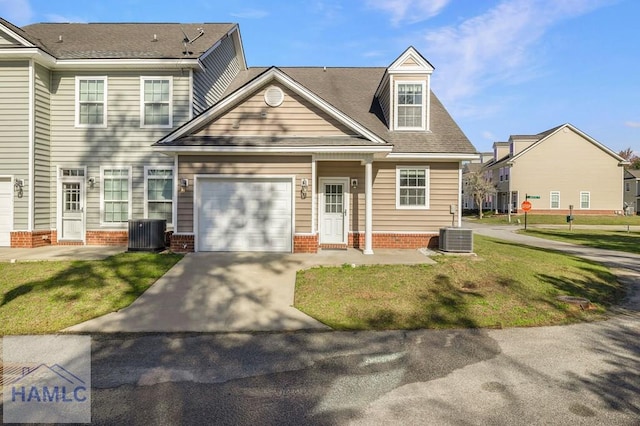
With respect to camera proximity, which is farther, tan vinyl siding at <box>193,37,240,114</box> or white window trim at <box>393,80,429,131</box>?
tan vinyl siding at <box>193,37,240,114</box>

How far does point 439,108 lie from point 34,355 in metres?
14.0

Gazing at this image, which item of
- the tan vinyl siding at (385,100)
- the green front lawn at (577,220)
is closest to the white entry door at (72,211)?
the tan vinyl siding at (385,100)

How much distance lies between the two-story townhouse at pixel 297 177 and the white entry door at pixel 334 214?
0.11 ft

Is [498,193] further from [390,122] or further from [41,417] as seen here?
[41,417]

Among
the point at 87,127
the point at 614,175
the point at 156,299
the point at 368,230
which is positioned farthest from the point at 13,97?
the point at 614,175

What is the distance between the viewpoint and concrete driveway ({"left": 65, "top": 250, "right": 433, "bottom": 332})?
19.2 feet

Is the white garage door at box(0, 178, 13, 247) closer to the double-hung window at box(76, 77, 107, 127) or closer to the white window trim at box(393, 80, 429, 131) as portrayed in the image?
the double-hung window at box(76, 77, 107, 127)

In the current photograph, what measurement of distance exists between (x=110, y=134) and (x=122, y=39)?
165 inches

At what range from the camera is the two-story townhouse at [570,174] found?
118 ft

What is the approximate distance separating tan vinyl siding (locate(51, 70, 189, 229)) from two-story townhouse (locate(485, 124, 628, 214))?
34.5m

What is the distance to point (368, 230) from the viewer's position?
1046 centimetres

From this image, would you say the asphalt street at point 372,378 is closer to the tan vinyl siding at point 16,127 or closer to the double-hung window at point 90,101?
the tan vinyl siding at point 16,127

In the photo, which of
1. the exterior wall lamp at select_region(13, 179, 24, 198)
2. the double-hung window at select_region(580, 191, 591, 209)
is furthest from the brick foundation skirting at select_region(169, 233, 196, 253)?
the double-hung window at select_region(580, 191, 591, 209)

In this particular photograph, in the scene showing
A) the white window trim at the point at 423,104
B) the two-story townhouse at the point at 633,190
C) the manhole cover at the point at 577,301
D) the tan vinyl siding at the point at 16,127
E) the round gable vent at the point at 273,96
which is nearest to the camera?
the manhole cover at the point at 577,301
